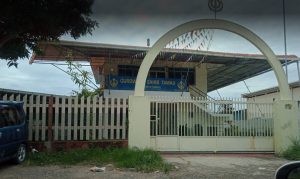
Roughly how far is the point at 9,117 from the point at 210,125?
713cm

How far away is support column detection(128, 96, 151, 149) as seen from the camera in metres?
14.0

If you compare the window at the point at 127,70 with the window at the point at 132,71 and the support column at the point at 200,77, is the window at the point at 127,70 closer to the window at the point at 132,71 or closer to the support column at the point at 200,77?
the window at the point at 132,71

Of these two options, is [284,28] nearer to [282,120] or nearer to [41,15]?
[41,15]

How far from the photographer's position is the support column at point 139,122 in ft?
45.9

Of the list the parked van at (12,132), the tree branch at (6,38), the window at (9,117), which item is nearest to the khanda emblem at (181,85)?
the parked van at (12,132)

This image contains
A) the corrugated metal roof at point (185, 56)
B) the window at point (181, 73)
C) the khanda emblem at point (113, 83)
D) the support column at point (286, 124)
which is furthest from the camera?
the window at point (181, 73)

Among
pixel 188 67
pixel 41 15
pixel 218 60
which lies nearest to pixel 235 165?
pixel 41 15

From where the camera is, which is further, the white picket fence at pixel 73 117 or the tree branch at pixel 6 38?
the white picket fence at pixel 73 117

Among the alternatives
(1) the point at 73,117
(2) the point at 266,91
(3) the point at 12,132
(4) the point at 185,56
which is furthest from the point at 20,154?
(2) the point at 266,91

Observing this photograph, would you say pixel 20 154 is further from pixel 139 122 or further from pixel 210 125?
pixel 210 125

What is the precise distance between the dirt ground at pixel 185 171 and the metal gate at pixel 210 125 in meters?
→ 1.59

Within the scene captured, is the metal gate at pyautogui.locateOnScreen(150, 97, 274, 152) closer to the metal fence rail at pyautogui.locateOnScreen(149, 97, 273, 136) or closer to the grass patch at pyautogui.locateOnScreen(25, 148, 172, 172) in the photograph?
the metal fence rail at pyautogui.locateOnScreen(149, 97, 273, 136)

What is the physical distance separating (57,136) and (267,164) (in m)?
6.65

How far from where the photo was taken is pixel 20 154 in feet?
38.5
